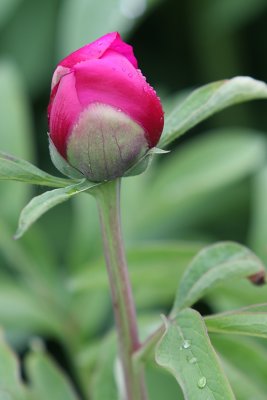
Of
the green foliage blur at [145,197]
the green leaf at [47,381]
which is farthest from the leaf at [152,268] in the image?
the green leaf at [47,381]

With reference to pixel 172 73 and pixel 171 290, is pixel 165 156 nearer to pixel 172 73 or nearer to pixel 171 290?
pixel 172 73

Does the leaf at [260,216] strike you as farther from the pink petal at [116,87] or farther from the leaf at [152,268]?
the pink petal at [116,87]

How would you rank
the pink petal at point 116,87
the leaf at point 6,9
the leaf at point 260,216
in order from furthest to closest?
1. the leaf at point 6,9
2. the leaf at point 260,216
3. the pink petal at point 116,87

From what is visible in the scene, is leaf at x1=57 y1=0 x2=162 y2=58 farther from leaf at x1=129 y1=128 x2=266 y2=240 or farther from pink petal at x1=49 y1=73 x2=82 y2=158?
pink petal at x1=49 y1=73 x2=82 y2=158

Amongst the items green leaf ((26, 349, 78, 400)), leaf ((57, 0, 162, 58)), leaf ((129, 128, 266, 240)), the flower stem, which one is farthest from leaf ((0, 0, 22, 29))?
the flower stem

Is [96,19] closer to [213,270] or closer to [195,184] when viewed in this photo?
[195,184]

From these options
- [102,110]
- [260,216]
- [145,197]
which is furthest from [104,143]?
[145,197]

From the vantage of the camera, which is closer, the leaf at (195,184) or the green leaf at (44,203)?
the green leaf at (44,203)
